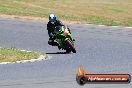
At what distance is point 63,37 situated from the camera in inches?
931

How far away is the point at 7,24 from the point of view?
1468 inches

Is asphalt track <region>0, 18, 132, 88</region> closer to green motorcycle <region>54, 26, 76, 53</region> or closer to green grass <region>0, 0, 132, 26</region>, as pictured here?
green motorcycle <region>54, 26, 76, 53</region>

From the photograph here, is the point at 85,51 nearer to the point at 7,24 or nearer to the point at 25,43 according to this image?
the point at 25,43

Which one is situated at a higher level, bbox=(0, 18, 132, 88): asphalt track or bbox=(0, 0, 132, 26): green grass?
bbox=(0, 18, 132, 88): asphalt track

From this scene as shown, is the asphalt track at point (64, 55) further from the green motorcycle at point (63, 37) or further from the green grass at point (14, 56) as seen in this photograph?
the green grass at point (14, 56)

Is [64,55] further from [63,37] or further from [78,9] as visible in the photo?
[78,9]

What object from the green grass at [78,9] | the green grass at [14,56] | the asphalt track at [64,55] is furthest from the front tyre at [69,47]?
the green grass at [78,9]

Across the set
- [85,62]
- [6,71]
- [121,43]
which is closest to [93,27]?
[121,43]

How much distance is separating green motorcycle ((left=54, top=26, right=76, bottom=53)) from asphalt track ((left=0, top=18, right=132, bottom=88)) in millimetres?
428

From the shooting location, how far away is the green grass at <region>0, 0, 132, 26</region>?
138 ft

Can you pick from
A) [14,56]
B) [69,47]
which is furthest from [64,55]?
[14,56]

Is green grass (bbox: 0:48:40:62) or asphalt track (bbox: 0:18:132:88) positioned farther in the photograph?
green grass (bbox: 0:48:40:62)

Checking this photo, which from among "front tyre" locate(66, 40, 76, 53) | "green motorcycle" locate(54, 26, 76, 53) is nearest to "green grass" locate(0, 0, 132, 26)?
"front tyre" locate(66, 40, 76, 53)

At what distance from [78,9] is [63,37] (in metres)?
25.7
